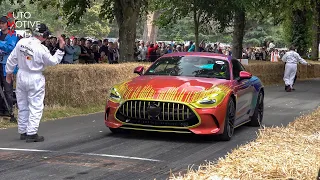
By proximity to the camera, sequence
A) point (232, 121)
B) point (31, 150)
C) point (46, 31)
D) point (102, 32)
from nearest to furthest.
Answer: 1. point (31, 150)
2. point (46, 31)
3. point (232, 121)
4. point (102, 32)

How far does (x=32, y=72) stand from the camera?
9742 mm

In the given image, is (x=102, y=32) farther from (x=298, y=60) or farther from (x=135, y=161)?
(x=135, y=161)

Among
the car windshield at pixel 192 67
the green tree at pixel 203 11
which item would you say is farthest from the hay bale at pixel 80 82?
the green tree at pixel 203 11

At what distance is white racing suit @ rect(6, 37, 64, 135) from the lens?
966cm

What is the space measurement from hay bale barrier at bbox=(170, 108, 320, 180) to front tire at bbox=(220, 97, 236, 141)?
7.54 ft

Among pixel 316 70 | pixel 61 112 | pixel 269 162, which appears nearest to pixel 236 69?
pixel 61 112

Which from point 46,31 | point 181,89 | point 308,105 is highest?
point 46,31

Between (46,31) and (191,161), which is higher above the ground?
(46,31)

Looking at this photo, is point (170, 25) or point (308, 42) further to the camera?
point (308, 42)

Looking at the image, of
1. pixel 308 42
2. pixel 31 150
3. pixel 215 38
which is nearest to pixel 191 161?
pixel 31 150

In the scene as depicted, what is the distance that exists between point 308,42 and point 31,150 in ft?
113

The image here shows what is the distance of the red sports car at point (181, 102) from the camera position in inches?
391

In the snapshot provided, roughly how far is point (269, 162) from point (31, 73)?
498cm

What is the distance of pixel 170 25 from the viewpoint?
3331 centimetres
